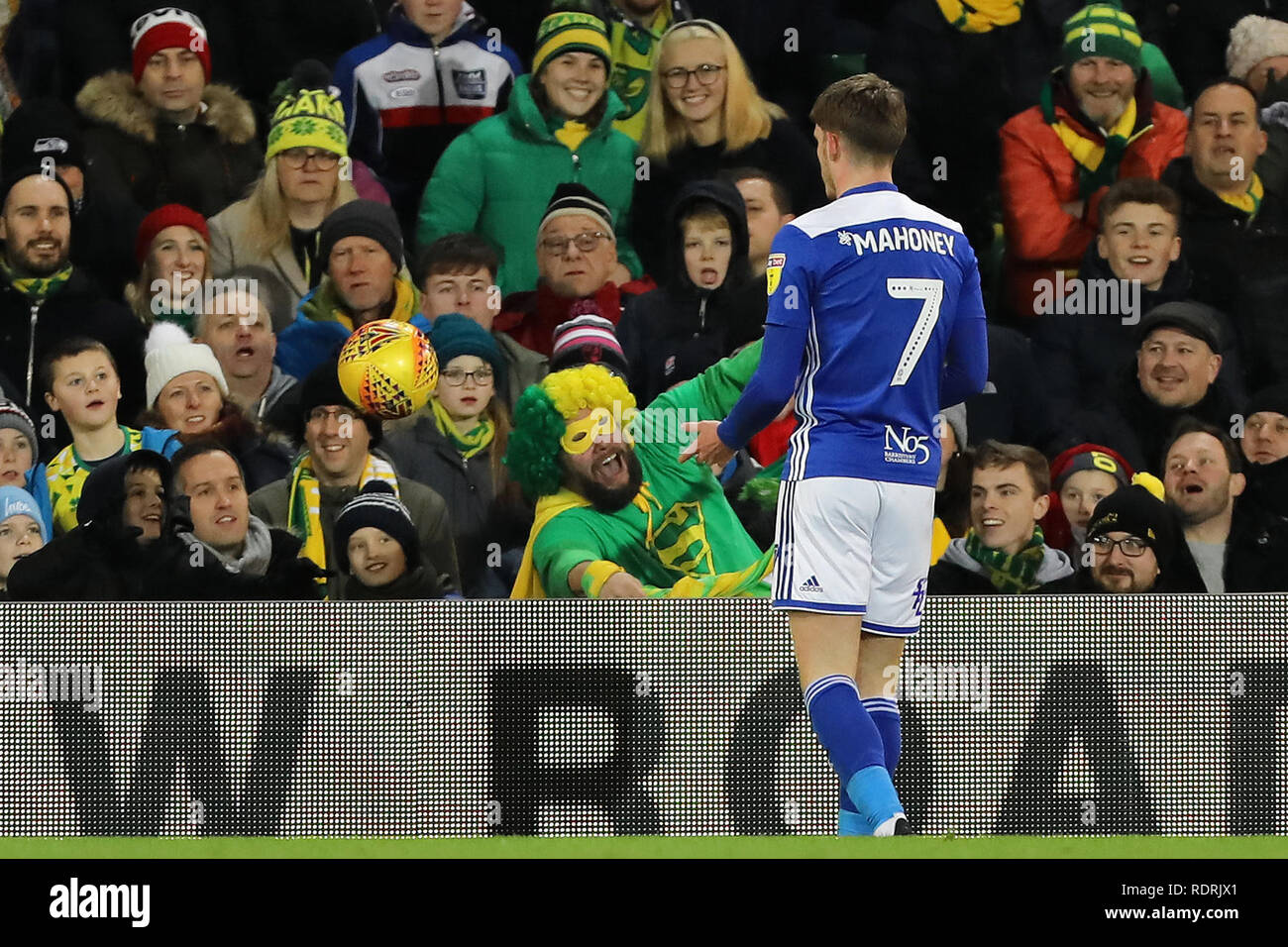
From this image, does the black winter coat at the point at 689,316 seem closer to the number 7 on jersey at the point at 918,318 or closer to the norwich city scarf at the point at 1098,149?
the norwich city scarf at the point at 1098,149

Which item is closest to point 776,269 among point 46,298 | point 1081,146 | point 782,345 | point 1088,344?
point 782,345

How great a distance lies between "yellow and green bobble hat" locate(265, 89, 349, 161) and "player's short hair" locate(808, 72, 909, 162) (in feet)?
8.90

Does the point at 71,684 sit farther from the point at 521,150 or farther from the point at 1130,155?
the point at 1130,155

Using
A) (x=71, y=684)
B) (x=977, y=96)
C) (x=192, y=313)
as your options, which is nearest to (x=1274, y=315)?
(x=977, y=96)

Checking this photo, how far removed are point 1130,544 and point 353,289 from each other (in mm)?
2753

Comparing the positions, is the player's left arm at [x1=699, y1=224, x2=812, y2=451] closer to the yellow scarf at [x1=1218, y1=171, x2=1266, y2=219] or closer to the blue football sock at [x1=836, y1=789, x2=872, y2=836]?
the blue football sock at [x1=836, y1=789, x2=872, y2=836]

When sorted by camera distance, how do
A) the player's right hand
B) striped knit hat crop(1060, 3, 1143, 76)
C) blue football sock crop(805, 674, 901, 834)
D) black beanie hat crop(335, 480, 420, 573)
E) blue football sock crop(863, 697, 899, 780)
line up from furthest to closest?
1. striped knit hat crop(1060, 3, 1143, 76)
2. black beanie hat crop(335, 480, 420, 573)
3. the player's right hand
4. blue football sock crop(863, 697, 899, 780)
5. blue football sock crop(805, 674, 901, 834)

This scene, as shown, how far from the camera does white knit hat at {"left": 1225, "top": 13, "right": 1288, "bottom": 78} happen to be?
6.45 meters

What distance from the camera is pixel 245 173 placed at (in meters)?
6.41

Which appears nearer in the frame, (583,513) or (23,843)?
(23,843)

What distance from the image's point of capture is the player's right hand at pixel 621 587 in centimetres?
607

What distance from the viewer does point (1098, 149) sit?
254 inches

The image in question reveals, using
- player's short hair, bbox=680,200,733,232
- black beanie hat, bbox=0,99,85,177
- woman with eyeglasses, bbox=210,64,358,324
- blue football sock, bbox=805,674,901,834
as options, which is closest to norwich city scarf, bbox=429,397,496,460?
woman with eyeglasses, bbox=210,64,358,324

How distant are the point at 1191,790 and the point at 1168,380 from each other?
1.61 meters
